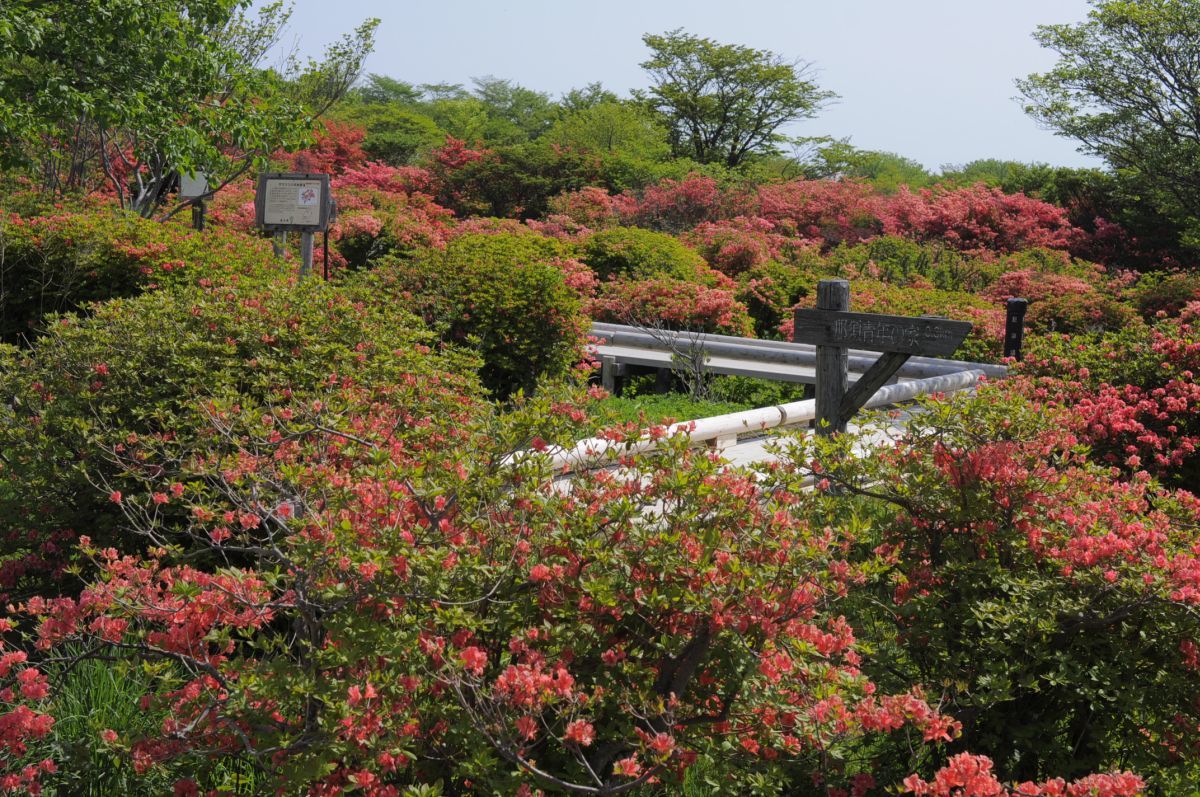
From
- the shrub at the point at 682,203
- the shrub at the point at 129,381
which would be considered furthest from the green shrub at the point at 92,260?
the shrub at the point at 682,203

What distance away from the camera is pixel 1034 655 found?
3.58m

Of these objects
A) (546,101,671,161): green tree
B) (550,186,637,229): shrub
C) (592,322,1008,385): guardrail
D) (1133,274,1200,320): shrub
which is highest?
(546,101,671,161): green tree

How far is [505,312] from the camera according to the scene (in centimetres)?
1130

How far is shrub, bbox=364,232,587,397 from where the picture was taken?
1127 centimetres

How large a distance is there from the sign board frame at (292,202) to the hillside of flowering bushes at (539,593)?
5849 millimetres

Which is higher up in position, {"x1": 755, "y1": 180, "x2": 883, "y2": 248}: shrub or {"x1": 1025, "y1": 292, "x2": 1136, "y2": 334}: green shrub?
{"x1": 755, "y1": 180, "x2": 883, "y2": 248}: shrub

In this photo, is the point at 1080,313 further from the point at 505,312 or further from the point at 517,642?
the point at 517,642

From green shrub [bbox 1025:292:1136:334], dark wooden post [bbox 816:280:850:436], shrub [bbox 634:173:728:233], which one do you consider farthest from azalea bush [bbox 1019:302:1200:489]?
shrub [bbox 634:173:728:233]

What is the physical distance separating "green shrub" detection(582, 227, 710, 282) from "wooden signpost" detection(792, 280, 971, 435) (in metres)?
10.1

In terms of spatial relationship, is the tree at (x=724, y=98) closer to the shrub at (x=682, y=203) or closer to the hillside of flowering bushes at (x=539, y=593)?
the shrub at (x=682, y=203)

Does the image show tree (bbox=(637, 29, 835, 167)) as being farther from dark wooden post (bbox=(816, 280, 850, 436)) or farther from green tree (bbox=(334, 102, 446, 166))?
dark wooden post (bbox=(816, 280, 850, 436))

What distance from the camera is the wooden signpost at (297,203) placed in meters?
12.4

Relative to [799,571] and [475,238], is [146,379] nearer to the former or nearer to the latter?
[799,571]

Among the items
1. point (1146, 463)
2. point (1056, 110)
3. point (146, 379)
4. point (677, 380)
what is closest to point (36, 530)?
point (146, 379)
